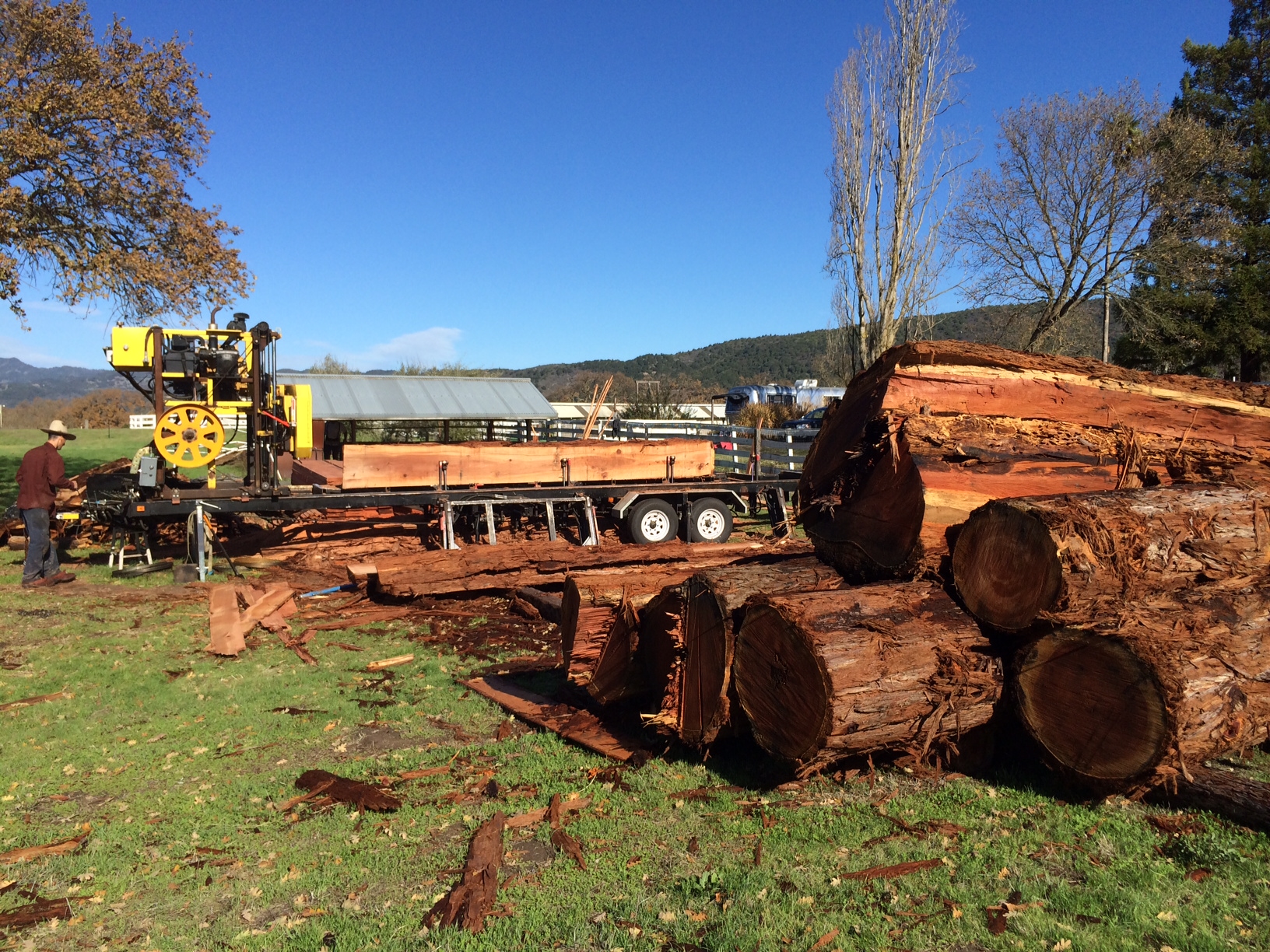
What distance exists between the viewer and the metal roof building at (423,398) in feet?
60.8

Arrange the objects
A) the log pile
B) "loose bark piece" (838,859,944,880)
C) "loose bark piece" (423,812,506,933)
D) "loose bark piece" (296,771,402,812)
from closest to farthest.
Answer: "loose bark piece" (423,812,506,933)
"loose bark piece" (838,859,944,880)
the log pile
"loose bark piece" (296,771,402,812)

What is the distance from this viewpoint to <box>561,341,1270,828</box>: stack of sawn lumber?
3.91m

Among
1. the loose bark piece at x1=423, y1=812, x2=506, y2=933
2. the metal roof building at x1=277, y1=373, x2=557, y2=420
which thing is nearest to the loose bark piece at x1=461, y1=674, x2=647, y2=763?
the loose bark piece at x1=423, y1=812, x2=506, y2=933

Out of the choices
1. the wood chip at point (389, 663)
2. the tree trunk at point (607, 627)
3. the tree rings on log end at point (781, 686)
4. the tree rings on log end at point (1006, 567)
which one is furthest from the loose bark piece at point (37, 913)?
the tree rings on log end at point (1006, 567)

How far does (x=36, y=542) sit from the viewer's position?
33.9ft

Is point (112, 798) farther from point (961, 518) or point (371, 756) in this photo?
point (961, 518)

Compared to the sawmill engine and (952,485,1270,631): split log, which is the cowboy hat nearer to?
the sawmill engine

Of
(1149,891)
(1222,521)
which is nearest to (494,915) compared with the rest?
(1149,891)

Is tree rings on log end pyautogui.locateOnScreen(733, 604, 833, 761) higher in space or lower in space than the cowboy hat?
lower

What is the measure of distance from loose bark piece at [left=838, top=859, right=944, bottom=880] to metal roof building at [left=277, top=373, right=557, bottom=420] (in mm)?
14901

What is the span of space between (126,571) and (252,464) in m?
2.15

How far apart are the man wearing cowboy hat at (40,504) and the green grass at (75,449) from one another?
9.51 ft

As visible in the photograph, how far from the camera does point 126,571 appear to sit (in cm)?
1099

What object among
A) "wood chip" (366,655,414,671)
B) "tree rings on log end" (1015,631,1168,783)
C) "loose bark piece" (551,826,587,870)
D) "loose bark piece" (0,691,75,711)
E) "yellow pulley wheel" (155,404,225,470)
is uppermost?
"yellow pulley wheel" (155,404,225,470)
